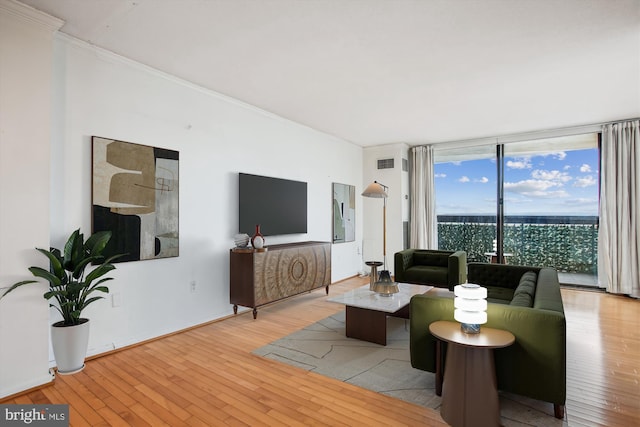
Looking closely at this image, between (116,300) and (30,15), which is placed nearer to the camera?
(30,15)

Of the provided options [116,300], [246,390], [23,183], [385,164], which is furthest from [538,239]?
[23,183]

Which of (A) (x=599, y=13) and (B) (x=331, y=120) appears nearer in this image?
(A) (x=599, y=13)

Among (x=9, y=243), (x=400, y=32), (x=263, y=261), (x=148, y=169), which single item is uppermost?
(x=400, y=32)

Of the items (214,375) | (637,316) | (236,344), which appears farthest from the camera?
(637,316)

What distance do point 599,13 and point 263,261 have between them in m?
3.80

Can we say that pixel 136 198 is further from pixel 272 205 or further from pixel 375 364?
pixel 375 364

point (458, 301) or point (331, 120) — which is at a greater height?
point (331, 120)

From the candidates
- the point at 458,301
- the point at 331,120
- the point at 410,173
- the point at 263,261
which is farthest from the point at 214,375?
the point at 410,173

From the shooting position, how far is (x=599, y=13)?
247 centimetres

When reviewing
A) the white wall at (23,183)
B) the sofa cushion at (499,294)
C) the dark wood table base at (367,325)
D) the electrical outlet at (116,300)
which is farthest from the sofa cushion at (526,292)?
the white wall at (23,183)

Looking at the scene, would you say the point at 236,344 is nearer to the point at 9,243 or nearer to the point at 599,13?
the point at 9,243

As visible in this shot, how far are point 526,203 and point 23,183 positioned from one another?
7.02 metres

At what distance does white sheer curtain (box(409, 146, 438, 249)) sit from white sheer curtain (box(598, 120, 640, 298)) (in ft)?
8.89

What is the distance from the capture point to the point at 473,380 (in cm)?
193
